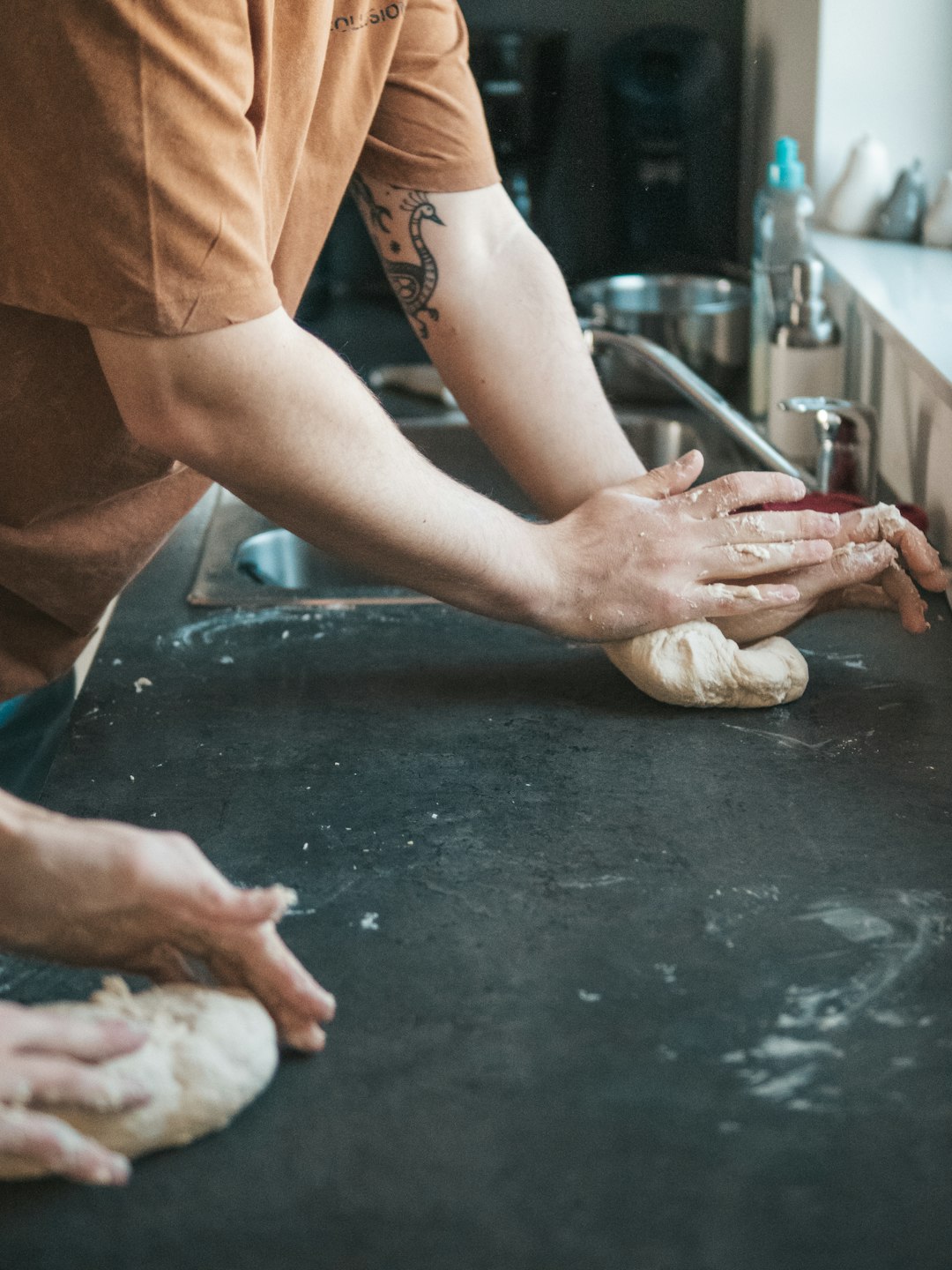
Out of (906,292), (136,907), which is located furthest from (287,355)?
(906,292)

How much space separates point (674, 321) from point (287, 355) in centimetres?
121

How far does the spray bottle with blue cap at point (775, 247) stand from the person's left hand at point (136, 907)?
1.35 meters

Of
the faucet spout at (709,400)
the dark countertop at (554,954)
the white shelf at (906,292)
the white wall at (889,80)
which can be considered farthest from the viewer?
the white wall at (889,80)

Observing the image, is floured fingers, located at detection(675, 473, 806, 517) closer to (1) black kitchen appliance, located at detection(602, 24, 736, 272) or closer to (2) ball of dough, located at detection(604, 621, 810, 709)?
(2) ball of dough, located at detection(604, 621, 810, 709)

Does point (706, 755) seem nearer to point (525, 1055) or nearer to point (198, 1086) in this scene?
point (525, 1055)

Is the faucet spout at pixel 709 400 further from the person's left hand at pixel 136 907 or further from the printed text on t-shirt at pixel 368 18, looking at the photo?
the person's left hand at pixel 136 907

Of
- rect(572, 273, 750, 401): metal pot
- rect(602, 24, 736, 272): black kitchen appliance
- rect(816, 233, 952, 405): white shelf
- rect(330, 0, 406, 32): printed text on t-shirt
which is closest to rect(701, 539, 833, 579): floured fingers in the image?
rect(816, 233, 952, 405): white shelf

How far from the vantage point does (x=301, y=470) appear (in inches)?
37.6

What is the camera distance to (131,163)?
817 mm

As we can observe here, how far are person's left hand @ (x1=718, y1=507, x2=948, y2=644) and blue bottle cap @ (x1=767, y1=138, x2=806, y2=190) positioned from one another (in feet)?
2.55

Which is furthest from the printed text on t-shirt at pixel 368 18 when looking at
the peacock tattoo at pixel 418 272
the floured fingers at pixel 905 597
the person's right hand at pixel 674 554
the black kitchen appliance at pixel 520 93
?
the black kitchen appliance at pixel 520 93

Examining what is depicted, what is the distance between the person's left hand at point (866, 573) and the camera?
3.92 feet

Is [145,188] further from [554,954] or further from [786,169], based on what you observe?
[786,169]

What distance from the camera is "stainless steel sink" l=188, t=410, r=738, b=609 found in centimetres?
146
